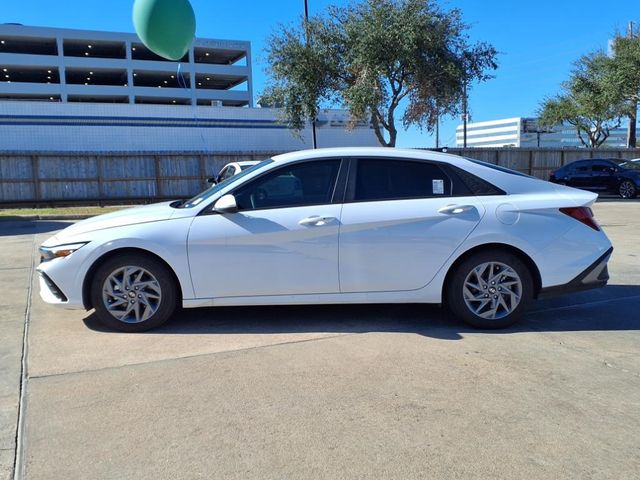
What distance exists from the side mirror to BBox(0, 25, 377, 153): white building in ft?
73.5

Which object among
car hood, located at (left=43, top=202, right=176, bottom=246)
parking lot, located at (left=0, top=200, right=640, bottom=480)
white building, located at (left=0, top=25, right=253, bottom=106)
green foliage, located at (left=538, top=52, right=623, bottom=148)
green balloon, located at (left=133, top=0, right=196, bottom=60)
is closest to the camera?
parking lot, located at (left=0, top=200, right=640, bottom=480)

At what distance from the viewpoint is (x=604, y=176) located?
20.3 metres

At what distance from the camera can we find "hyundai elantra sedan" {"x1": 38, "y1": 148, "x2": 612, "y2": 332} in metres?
4.55

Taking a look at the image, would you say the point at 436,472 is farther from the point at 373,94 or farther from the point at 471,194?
the point at 373,94

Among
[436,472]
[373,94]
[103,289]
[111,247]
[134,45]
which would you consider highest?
[134,45]

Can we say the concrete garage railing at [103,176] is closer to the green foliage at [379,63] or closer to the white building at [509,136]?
the green foliage at [379,63]

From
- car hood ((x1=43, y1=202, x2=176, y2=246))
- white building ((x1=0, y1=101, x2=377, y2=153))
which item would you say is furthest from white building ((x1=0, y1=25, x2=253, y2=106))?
car hood ((x1=43, y1=202, x2=176, y2=246))

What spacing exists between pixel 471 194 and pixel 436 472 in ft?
9.14

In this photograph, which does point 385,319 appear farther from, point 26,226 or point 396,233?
point 26,226

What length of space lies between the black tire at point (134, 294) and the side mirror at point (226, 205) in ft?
2.31

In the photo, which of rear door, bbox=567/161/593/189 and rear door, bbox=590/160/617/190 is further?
rear door, bbox=567/161/593/189

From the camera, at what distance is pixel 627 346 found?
4.30 meters

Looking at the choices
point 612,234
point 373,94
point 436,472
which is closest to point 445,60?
point 373,94

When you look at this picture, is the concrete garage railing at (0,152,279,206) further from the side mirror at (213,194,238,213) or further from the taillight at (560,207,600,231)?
the taillight at (560,207,600,231)
